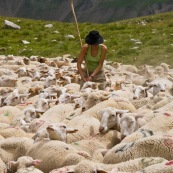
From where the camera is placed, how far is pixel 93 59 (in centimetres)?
1193

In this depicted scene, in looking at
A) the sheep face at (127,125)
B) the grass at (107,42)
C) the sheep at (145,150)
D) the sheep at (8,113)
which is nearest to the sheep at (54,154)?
the sheep at (145,150)

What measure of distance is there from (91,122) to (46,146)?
157cm

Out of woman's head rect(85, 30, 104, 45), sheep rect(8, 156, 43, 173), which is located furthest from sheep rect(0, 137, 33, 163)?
woman's head rect(85, 30, 104, 45)

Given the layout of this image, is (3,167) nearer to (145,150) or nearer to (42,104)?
(145,150)

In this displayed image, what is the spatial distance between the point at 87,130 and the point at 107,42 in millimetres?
14678

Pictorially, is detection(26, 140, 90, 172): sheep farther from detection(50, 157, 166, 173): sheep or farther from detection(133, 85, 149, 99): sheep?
detection(133, 85, 149, 99): sheep

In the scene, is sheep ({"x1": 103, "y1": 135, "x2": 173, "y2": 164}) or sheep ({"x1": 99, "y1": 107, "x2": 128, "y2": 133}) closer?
sheep ({"x1": 103, "y1": 135, "x2": 173, "y2": 164})

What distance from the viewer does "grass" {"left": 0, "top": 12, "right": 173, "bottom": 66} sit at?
19.5m

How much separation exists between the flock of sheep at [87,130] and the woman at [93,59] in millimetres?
382

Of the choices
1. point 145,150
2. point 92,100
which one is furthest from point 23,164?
point 92,100

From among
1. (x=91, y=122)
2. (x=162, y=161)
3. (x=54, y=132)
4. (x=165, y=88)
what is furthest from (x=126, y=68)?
(x=162, y=161)

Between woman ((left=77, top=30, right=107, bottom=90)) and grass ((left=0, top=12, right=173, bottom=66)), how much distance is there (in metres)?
6.64

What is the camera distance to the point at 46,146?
7.18 meters

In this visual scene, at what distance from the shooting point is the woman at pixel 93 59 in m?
11.7
